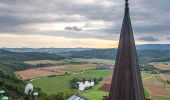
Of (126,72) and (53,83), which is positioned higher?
(126,72)

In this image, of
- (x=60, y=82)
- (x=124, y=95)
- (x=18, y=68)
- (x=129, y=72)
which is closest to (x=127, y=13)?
(x=129, y=72)

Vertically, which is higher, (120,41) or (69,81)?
(120,41)

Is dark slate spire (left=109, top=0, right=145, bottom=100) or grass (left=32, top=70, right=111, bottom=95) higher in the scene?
dark slate spire (left=109, top=0, right=145, bottom=100)

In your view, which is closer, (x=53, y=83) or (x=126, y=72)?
(x=126, y=72)

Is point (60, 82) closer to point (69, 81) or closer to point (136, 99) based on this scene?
point (69, 81)

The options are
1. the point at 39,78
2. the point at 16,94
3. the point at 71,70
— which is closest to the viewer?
the point at 16,94

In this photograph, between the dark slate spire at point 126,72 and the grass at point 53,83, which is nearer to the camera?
the dark slate spire at point 126,72

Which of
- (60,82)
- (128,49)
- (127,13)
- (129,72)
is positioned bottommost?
(60,82)

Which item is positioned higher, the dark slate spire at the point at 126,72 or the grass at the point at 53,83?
the dark slate spire at the point at 126,72
